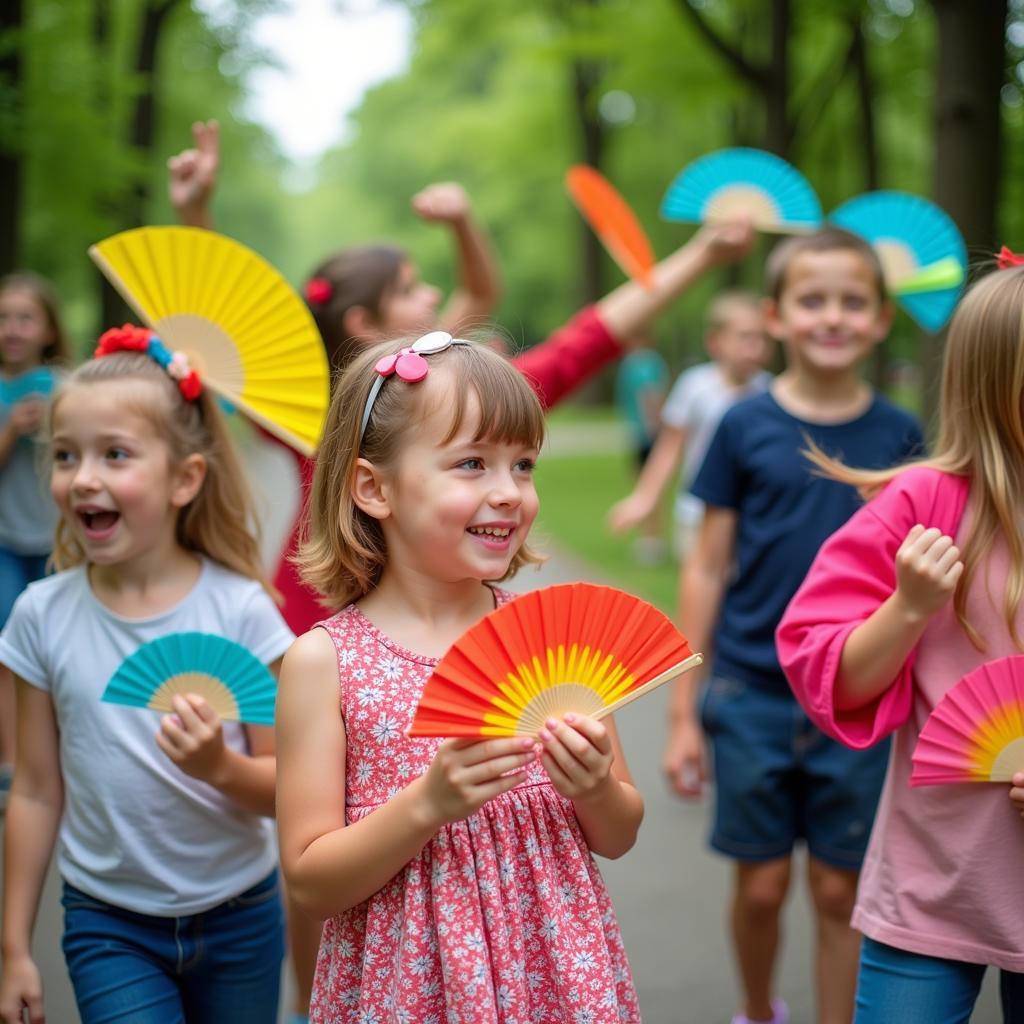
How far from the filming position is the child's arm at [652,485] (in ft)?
18.7

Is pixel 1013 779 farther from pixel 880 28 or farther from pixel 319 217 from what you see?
pixel 319 217

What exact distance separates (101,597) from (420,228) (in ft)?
125

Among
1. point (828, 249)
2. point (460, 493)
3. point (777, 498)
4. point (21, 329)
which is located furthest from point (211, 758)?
point (21, 329)

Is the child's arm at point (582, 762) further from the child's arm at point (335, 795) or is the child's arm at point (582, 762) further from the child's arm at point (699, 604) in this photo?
the child's arm at point (699, 604)

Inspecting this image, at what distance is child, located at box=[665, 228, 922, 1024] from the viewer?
11.4 ft

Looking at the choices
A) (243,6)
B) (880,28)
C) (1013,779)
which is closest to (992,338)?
(1013,779)

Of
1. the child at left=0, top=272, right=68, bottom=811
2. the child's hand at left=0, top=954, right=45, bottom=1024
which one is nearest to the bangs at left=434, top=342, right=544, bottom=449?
the child's hand at left=0, top=954, right=45, bottom=1024

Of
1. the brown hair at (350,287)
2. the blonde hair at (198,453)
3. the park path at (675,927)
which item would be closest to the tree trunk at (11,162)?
the park path at (675,927)

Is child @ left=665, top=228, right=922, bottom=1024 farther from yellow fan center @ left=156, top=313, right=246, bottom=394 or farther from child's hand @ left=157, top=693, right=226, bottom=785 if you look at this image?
child's hand @ left=157, top=693, right=226, bottom=785

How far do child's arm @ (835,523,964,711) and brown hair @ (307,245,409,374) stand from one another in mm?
1812

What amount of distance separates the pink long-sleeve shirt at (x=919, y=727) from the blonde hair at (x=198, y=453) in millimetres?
1217

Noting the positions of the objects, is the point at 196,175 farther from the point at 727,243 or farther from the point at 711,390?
the point at 711,390

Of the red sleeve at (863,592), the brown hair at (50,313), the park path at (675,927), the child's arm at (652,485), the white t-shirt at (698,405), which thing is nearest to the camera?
the red sleeve at (863,592)

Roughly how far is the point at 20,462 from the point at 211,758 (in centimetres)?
379
